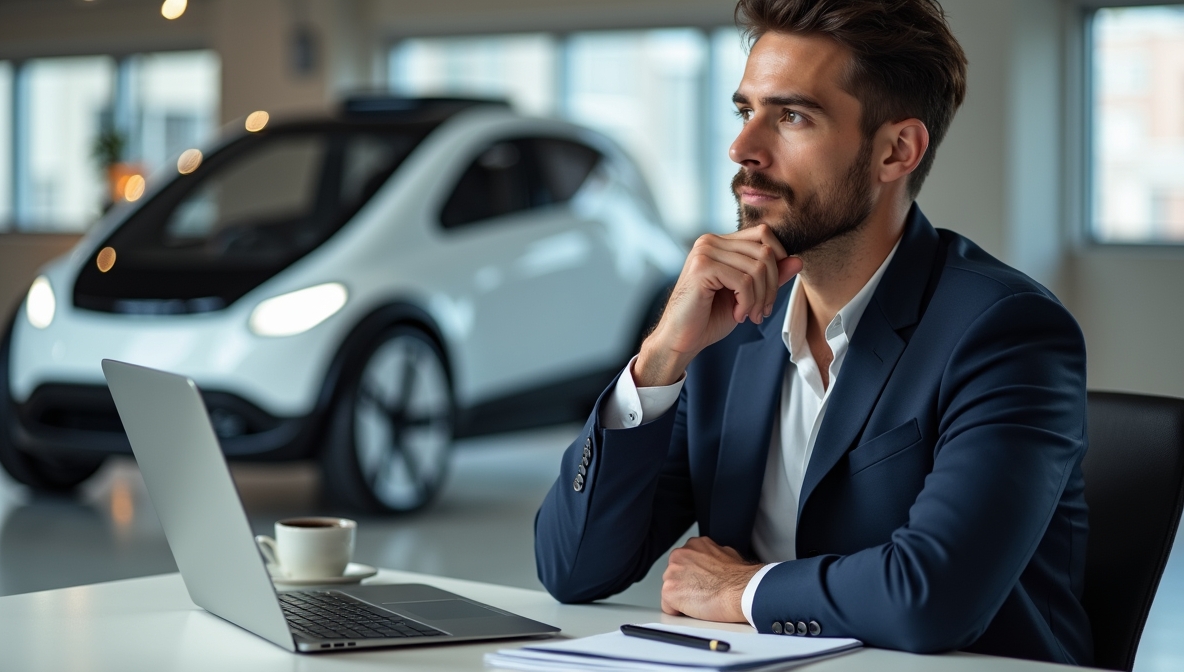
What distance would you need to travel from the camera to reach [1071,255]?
26.4 ft

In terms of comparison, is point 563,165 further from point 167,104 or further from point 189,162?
point 167,104

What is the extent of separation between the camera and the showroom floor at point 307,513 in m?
4.05

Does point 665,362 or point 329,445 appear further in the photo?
point 329,445

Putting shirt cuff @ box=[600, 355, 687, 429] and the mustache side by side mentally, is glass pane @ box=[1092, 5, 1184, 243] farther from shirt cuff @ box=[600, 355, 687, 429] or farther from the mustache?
shirt cuff @ box=[600, 355, 687, 429]

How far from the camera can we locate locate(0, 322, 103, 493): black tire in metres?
5.18

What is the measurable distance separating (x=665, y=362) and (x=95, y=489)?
14.7 ft

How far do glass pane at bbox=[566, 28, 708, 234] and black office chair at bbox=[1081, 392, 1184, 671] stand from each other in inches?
304

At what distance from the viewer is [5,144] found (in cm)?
1205

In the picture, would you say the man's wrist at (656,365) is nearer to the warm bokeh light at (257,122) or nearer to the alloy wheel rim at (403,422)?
the alloy wheel rim at (403,422)

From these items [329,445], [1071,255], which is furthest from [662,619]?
[1071,255]

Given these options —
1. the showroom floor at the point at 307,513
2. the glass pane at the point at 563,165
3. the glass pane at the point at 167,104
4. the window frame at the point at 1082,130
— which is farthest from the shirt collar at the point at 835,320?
the glass pane at the point at 167,104

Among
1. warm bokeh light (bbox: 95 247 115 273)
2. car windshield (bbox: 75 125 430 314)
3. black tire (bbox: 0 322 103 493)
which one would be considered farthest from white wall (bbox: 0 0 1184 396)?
black tire (bbox: 0 322 103 493)

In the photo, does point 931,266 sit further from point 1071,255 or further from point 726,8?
point 726,8

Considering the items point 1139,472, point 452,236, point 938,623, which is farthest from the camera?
point 452,236
